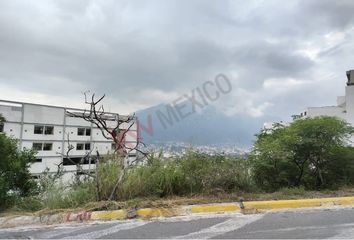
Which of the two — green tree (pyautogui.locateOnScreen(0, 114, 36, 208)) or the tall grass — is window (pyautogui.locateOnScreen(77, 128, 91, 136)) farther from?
the tall grass

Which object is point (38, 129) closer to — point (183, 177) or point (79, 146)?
point (79, 146)

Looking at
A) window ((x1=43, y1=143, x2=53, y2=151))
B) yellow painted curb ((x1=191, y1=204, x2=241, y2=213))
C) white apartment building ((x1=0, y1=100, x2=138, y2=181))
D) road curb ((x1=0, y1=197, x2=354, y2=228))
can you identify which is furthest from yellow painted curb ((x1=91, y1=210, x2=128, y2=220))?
window ((x1=43, y1=143, x2=53, y2=151))

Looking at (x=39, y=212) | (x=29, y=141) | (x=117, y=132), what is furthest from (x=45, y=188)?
(x=29, y=141)

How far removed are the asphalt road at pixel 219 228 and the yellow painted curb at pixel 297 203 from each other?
1.45 ft

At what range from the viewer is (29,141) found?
57.3 m

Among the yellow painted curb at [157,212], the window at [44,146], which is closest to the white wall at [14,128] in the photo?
the window at [44,146]

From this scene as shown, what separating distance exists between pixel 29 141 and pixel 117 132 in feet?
179

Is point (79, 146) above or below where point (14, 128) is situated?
below

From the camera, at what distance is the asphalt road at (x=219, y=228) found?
5160 mm

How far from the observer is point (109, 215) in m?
6.38

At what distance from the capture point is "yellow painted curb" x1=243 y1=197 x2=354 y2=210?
268 inches

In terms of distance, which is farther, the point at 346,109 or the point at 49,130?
the point at 49,130

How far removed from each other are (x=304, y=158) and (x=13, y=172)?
27.6 feet

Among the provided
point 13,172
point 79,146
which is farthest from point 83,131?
point 13,172
